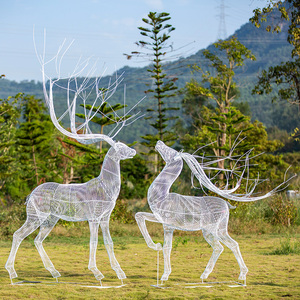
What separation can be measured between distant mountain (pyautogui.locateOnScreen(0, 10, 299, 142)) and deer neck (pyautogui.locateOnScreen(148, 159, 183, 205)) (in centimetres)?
1169

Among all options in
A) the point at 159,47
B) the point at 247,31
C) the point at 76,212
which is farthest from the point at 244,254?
the point at 247,31

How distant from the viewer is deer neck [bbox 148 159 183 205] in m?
5.79

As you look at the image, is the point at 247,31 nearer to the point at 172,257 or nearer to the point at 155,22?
the point at 155,22

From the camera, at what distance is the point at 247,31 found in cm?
10250

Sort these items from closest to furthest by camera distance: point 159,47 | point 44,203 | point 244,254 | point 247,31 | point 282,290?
1. point 282,290
2. point 44,203
3. point 244,254
4. point 159,47
5. point 247,31

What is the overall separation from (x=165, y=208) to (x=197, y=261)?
261 centimetres

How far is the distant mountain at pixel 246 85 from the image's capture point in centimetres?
4739

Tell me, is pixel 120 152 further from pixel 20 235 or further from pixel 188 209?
pixel 20 235

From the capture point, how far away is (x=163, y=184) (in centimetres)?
581

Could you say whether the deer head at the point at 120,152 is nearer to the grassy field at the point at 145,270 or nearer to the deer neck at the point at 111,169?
the deer neck at the point at 111,169

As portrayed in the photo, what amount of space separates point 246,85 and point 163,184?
183ft

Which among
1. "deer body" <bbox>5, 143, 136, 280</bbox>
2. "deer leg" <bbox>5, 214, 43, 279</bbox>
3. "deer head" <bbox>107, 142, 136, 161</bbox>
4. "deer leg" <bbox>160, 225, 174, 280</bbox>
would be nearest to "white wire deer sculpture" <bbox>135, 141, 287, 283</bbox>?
"deer leg" <bbox>160, 225, 174, 280</bbox>

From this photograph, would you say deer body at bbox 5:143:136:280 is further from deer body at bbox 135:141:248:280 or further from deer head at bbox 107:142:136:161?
deer body at bbox 135:141:248:280

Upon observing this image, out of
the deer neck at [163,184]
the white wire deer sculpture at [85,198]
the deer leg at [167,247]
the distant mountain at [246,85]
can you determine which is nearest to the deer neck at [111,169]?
the white wire deer sculpture at [85,198]
